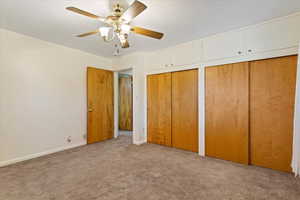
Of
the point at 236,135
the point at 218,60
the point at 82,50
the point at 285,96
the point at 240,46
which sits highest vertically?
the point at 82,50

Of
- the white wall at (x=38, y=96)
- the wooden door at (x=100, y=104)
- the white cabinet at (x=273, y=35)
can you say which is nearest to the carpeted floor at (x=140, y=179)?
the white wall at (x=38, y=96)

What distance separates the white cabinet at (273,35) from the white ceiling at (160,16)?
0.44ft

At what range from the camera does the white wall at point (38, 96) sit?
257cm

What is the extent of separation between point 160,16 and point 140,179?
231 cm

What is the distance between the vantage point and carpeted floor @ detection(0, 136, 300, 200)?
175 cm

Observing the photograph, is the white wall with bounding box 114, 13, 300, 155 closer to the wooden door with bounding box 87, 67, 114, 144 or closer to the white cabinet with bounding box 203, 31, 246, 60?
Result: the white cabinet with bounding box 203, 31, 246, 60

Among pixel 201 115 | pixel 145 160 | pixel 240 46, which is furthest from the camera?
pixel 201 115

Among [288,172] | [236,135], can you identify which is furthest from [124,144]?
[288,172]

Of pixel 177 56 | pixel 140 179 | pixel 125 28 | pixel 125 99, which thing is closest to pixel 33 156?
pixel 140 179

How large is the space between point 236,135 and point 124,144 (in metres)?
2.47

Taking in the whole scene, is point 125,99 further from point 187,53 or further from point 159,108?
point 187,53

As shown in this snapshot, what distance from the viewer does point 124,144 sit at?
3773mm

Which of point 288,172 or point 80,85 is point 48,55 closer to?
point 80,85

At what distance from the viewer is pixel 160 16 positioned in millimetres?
2154
